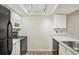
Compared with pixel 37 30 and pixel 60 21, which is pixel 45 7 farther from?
pixel 37 30

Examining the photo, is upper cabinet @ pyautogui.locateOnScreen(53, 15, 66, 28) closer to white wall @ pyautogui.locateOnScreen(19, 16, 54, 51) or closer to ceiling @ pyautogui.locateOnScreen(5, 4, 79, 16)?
white wall @ pyautogui.locateOnScreen(19, 16, 54, 51)

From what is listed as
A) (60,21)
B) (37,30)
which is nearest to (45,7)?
(60,21)

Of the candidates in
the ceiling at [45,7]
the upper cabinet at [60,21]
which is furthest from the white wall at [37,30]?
the ceiling at [45,7]

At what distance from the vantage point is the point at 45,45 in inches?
273

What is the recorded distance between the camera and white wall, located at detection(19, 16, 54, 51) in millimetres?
6922

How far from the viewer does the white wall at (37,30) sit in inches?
273

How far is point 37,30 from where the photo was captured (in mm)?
6969

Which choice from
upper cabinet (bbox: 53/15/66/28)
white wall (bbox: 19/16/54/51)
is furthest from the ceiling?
white wall (bbox: 19/16/54/51)

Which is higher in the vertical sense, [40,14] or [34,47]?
[40,14]

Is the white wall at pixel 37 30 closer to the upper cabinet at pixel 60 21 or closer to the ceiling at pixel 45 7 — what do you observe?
the upper cabinet at pixel 60 21
